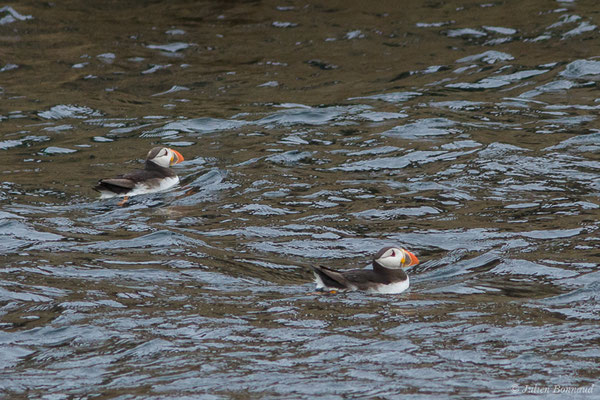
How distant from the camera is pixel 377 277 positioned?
898 centimetres

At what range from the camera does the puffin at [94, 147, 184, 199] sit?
12159 mm

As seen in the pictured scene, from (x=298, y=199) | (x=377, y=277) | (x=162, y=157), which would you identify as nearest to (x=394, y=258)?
(x=377, y=277)

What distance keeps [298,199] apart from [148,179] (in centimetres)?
202

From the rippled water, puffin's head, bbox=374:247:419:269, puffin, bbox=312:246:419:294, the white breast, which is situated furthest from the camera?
the white breast

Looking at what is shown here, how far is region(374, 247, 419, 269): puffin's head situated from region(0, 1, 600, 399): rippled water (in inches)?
13.9

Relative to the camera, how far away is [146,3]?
23906mm

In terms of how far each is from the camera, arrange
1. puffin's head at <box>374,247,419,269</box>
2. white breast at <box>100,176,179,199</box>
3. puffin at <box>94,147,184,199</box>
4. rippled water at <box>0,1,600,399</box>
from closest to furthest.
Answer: rippled water at <box>0,1,600,399</box> < puffin's head at <box>374,247,419,269</box> < puffin at <box>94,147,184,199</box> < white breast at <box>100,176,179,199</box>

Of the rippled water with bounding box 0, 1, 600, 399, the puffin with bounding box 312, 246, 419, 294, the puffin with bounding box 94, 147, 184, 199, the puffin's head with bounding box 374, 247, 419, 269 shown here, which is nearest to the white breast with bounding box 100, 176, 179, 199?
the puffin with bounding box 94, 147, 184, 199

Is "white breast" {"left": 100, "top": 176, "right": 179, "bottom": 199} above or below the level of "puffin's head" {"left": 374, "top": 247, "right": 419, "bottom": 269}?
below

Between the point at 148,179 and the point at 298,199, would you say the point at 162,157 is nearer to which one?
the point at 148,179

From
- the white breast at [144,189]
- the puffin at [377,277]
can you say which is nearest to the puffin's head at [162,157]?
the white breast at [144,189]

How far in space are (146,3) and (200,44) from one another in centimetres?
366

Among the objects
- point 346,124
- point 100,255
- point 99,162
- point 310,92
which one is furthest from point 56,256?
point 310,92

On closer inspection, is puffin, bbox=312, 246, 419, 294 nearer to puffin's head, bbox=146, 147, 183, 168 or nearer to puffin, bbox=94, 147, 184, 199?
puffin, bbox=94, 147, 184, 199
